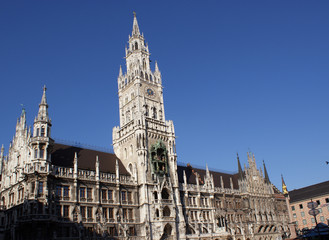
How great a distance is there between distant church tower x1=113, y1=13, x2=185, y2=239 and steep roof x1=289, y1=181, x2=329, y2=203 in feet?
166

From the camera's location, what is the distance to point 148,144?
61188mm

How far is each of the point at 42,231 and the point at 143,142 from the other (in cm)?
2341

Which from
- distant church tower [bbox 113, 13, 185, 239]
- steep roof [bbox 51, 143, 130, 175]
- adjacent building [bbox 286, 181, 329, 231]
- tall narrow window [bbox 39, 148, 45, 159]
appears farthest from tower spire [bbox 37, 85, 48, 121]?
adjacent building [bbox 286, 181, 329, 231]

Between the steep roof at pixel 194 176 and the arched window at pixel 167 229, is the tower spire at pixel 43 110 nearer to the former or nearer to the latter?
the arched window at pixel 167 229

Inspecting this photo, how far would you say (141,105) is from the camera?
64562mm

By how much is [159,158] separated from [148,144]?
335 centimetres

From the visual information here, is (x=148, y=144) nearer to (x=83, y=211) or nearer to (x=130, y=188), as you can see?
(x=130, y=188)

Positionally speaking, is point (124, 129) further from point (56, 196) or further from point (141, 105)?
point (56, 196)

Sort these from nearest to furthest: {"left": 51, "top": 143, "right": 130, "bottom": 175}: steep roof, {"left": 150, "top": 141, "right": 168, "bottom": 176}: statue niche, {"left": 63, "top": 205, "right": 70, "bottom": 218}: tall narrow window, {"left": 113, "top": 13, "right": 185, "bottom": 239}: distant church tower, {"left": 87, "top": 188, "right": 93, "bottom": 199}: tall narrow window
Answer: {"left": 63, "top": 205, "right": 70, "bottom": 218}: tall narrow window → {"left": 87, "top": 188, "right": 93, "bottom": 199}: tall narrow window → {"left": 51, "top": 143, "right": 130, "bottom": 175}: steep roof → {"left": 113, "top": 13, "right": 185, "bottom": 239}: distant church tower → {"left": 150, "top": 141, "right": 168, "bottom": 176}: statue niche

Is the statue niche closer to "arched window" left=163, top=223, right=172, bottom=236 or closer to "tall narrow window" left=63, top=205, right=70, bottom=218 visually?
"arched window" left=163, top=223, right=172, bottom=236

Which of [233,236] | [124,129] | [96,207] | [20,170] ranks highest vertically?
[124,129]

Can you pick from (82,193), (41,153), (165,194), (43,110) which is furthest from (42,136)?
(165,194)

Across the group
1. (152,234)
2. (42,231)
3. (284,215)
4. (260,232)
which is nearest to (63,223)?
(42,231)

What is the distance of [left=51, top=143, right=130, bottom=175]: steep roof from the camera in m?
52.1
